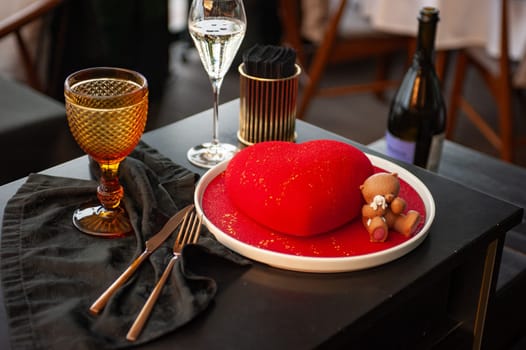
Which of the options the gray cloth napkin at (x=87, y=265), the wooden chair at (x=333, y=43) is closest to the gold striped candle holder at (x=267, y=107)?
the gray cloth napkin at (x=87, y=265)

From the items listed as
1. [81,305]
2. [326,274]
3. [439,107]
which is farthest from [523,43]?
[81,305]

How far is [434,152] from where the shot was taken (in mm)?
1353

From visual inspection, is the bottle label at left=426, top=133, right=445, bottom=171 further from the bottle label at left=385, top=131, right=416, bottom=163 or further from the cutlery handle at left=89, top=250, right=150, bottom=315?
the cutlery handle at left=89, top=250, right=150, bottom=315

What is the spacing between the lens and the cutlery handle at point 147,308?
681mm

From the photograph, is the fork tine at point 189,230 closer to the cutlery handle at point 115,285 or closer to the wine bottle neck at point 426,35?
the cutlery handle at point 115,285

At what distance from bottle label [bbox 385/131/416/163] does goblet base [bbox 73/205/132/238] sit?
0.63 m

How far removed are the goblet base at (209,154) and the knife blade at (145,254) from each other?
157mm

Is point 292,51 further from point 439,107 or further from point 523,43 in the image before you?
point 523,43

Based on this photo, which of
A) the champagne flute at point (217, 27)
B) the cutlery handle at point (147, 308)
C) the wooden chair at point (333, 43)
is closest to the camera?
the cutlery handle at point (147, 308)

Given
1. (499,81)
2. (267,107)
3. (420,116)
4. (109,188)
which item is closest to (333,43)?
(499,81)

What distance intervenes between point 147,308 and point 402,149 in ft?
2.49

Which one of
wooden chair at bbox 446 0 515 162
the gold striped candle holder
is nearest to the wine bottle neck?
the gold striped candle holder

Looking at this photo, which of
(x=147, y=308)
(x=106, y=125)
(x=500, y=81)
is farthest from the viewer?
(x=500, y=81)

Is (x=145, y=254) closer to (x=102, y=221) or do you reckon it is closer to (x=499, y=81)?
(x=102, y=221)
